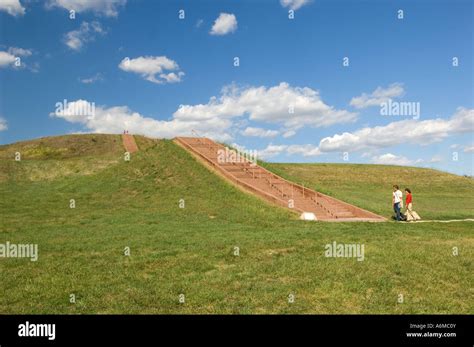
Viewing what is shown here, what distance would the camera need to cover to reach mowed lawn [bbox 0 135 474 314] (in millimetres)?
8531

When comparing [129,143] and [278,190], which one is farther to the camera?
[129,143]

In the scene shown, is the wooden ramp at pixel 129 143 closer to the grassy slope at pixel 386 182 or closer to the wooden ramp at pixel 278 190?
the wooden ramp at pixel 278 190

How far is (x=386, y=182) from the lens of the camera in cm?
4675

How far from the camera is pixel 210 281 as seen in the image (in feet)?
31.8

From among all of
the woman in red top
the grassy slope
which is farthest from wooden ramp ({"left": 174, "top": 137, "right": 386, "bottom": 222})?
the grassy slope

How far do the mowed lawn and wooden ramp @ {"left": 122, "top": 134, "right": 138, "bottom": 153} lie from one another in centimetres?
1513

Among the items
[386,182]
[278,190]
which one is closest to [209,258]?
[278,190]

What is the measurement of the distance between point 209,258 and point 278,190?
1430 cm

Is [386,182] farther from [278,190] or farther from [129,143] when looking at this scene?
[129,143]

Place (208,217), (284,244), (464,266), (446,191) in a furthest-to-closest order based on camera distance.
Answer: (446,191), (208,217), (284,244), (464,266)
